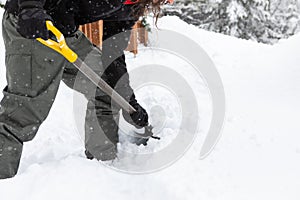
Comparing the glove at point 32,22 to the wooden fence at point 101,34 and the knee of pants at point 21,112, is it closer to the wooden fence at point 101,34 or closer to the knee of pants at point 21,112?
the knee of pants at point 21,112

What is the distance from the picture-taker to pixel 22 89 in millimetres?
1891

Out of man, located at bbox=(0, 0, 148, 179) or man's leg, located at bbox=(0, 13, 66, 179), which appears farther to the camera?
man's leg, located at bbox=(0, 13, 66, 179)

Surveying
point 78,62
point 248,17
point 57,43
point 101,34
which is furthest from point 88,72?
point 248,17

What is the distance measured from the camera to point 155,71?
4504mm

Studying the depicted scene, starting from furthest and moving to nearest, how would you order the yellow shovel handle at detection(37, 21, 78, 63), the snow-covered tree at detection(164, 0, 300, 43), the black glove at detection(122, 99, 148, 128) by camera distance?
the snow-covered tree at detection(164, 0, 300, 43), the black glove at detection(122, 99, 148, 128), the yellow shovel handle at detection(37, 21, 78, 63)

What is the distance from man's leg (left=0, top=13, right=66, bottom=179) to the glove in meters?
0.14

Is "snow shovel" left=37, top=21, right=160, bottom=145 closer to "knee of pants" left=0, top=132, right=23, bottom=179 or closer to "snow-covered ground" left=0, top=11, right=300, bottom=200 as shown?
"snow-covered ground" left=0, top=11, right=300, bottom=200

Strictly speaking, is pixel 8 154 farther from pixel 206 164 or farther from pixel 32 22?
pixel 206 164

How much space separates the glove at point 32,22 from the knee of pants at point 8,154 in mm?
637

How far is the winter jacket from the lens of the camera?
1861 millimetres

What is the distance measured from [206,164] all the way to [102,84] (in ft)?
3.04

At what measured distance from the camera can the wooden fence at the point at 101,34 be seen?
184 inches

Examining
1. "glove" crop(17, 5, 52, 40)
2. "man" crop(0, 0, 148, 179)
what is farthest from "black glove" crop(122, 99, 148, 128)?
"glove" crop(17, 5, 52, 40)

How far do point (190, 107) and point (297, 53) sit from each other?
72.6 inches
